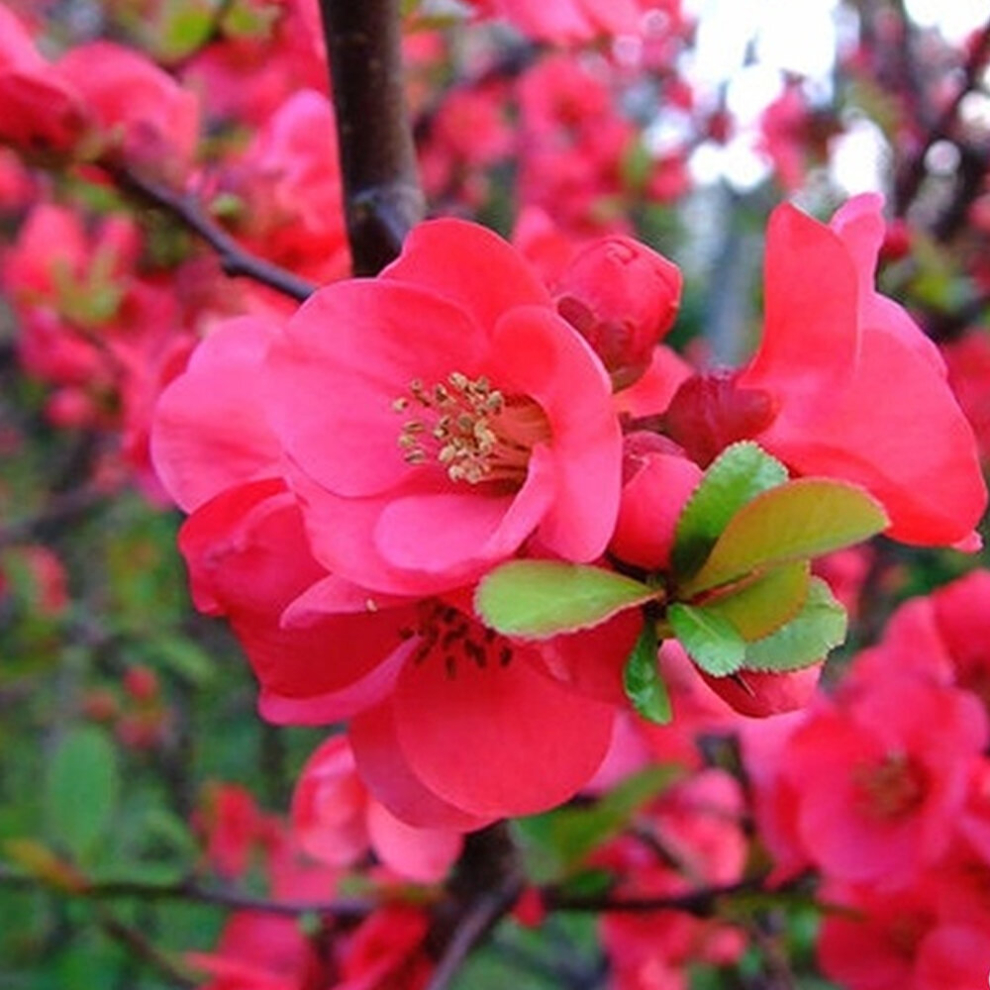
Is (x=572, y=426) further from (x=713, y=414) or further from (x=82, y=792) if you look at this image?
(x=82, y=792)

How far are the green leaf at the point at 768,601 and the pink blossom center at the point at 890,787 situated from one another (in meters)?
0.42

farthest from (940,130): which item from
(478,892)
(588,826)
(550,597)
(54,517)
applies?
(54,517)

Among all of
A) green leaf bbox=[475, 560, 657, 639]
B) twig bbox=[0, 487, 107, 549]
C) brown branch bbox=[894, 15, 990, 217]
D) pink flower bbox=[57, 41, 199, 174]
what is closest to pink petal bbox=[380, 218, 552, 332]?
green leaf bbox=[475, 560, 657, 639]

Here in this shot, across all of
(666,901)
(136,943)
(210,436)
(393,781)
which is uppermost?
(210,436)

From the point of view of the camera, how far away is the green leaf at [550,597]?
1.55ft

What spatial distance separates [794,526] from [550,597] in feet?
0.26

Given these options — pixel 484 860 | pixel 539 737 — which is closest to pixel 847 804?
pixel 484 860

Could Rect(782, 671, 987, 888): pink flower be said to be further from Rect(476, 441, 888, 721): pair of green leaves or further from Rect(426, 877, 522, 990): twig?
Rect(476, 441, 888, 721): pair of green leaves

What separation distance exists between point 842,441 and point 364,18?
32 cm

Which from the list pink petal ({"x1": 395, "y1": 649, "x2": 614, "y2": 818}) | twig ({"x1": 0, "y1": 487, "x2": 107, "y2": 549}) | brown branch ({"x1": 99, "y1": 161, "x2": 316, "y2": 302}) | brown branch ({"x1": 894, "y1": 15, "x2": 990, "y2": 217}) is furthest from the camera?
twig ({"x1": 0, "y1": 487, "x2": 107, "y2": 549})

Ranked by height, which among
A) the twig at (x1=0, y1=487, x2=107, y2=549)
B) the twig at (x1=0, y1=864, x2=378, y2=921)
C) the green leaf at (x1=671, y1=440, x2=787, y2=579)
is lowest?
the twig at (x1=0, y1=487, x2=107, y2=549)

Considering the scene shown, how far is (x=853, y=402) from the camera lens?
1.80 ft

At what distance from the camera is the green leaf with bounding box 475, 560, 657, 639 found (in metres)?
0.47

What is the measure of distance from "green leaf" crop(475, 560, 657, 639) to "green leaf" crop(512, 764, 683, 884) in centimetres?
59
